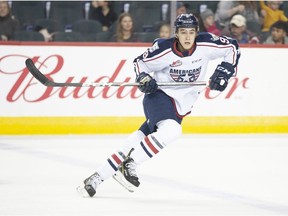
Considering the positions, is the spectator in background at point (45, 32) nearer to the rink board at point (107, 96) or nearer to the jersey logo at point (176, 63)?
the rink board at point (107, 96)

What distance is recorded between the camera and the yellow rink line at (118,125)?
7328 millimetres

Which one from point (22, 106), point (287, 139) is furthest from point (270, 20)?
point (22, 106)

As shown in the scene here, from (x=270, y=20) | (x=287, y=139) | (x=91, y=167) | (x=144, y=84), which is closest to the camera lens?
(x=144, y=84)

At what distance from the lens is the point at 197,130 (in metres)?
7.46

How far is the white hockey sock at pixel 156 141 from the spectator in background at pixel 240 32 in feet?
10.9

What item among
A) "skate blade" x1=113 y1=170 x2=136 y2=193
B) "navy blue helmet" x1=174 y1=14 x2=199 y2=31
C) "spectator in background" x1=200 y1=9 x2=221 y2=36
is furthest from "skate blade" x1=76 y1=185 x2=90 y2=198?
"spectator in background" x1=200 y1=9 x2=221 y2=36

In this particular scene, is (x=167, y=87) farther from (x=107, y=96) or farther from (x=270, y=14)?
(x=270, y=14)

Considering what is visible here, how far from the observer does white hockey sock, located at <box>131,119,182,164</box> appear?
4465 millimetres

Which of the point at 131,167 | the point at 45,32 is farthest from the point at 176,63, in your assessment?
the point at 45,32

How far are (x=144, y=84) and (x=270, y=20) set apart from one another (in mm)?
3567

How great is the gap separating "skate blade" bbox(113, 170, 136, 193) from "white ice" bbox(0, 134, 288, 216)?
0.16ft

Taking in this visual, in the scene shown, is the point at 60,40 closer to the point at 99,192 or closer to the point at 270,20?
the point at 270,20

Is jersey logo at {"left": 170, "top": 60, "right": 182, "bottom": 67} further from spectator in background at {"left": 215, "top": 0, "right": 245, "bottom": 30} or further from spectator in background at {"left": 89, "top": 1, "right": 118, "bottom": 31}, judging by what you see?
spectator in background at {"left": 215, "top": 0, "right": 245, "bottom": 30}

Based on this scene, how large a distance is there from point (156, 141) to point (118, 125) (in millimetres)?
2950
